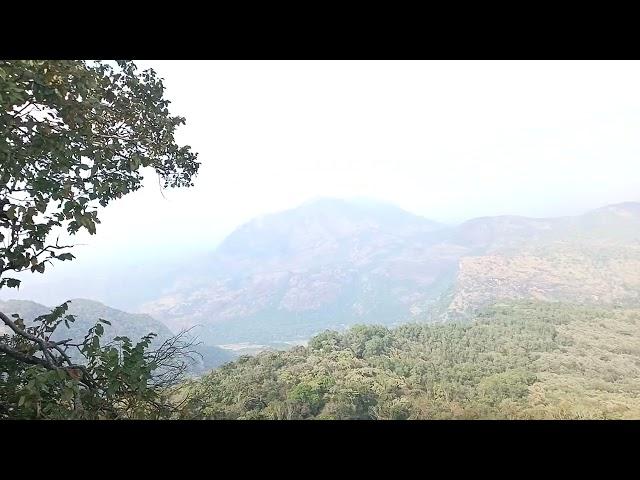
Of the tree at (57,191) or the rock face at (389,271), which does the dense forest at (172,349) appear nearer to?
the tree at (57,191)

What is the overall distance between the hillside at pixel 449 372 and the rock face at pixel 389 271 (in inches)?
173

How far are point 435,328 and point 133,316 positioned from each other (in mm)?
8451

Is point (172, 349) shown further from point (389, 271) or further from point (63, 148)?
point (389, 271)

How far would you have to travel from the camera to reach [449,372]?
8.37 m

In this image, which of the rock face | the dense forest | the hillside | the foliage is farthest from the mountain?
the foliage

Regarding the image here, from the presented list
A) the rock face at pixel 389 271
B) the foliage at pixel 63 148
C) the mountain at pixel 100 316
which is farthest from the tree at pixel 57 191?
the rock face at pixel 389 271

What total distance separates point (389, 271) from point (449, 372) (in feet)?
111

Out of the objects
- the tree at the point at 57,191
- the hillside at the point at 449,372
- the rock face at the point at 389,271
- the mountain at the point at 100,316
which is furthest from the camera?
the rock face at the point at 389,271

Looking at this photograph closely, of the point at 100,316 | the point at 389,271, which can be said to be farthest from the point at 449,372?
the point at 389,271

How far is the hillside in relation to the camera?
498cm

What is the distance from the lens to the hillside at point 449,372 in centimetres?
498

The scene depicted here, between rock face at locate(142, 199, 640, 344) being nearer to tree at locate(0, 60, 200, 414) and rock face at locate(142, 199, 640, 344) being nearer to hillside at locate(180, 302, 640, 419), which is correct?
hillside at locate(180, 302, 640, 419)

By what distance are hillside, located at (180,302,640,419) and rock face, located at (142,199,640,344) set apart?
438cm
